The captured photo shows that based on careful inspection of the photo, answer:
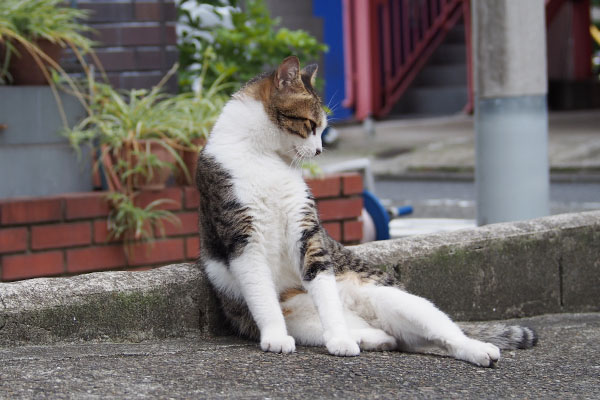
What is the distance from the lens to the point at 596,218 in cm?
418

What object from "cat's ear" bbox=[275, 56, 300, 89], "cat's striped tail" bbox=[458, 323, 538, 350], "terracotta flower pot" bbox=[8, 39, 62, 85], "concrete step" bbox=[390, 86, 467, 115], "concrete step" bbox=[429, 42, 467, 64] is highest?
"concrete step" bbox=[429, 42, 467, 64]

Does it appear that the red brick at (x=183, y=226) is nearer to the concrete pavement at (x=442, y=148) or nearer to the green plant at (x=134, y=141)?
the green plant at (x=134, y=141)

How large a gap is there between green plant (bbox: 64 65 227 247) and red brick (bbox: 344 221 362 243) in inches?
37.4

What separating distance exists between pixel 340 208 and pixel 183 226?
0.92m

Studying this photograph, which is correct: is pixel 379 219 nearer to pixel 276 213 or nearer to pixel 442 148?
pixel 276 213

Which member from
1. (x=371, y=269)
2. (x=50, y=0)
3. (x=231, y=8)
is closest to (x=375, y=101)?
(x=231, y=8)

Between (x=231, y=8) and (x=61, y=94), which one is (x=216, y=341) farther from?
(x=231, y=8)

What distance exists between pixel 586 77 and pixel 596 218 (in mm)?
14785

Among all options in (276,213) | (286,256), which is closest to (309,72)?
(276,213)

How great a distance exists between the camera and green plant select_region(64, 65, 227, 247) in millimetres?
4324

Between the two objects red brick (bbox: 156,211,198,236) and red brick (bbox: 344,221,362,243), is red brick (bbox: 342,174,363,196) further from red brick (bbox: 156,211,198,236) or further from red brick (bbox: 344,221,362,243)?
red brick (bbox: 156,211,198,236)

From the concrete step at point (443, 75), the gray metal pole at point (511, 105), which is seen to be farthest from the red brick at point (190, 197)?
the concrete step at point (443, 75)

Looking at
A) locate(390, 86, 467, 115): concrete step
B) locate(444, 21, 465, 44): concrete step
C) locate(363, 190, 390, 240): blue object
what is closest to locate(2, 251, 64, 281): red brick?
locate(363, 190, 390, 240): blue object

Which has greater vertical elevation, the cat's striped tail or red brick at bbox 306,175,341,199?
red brick at bbox 306,175,341,199
